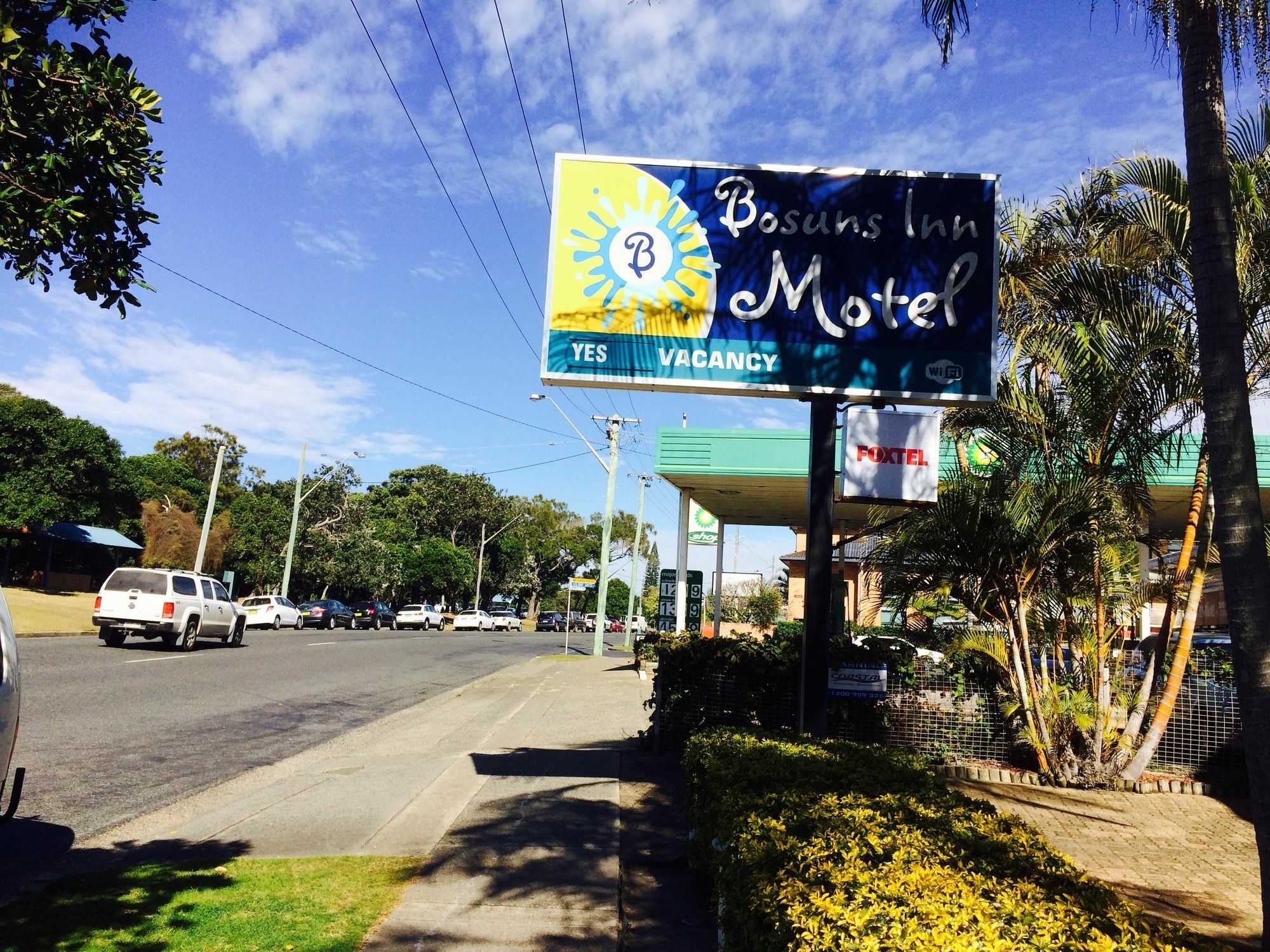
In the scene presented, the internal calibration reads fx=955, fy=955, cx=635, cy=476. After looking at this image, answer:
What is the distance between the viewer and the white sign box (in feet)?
26.3

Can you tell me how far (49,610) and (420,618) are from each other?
25.4 m

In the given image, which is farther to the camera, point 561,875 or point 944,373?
point 944,373

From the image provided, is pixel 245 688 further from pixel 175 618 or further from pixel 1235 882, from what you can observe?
pixel 1235 882

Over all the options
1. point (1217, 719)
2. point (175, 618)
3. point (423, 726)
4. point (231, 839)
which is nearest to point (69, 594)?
point (175, 618)

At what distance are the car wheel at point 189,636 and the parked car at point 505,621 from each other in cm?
3640

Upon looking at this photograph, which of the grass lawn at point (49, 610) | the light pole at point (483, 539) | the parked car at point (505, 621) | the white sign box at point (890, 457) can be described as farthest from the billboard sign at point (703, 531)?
the light pole at point (483, 539)

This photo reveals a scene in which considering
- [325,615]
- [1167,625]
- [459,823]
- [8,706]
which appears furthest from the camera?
[325,615]

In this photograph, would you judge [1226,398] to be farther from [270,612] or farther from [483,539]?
[483,539]

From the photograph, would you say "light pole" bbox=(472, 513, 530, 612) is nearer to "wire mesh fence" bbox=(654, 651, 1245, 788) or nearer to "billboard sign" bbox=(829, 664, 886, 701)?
"wire mesh fence" bbox=(654, 651, 1245, 788)

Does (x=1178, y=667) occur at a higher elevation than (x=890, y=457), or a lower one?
lower

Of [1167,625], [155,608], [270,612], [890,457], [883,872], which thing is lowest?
[883,872]

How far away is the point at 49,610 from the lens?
100.0ft

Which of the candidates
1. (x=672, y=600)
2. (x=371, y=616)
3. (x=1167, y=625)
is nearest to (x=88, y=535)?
(x=371, y=616)

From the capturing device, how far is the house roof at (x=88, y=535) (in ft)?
133
